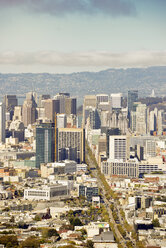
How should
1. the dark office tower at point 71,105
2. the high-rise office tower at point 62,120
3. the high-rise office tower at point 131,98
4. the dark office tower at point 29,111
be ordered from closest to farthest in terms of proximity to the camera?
the high-rise office tower at point 62,120
the dark office tower at point 29,111
the dark office tower at point 71,105
the high-rise office tower at point 131,98

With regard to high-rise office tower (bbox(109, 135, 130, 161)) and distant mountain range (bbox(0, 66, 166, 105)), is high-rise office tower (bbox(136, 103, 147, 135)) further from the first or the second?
high-rise office tower (bbox(109, 135, 130, 161))

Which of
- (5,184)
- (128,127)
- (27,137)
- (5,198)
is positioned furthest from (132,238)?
(128,127)

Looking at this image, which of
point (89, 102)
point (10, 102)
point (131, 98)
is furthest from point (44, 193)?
point (131, 98)

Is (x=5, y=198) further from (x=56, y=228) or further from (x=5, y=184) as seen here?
(x=56, y=228)

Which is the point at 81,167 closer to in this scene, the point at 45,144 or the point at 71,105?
the point at 45,144

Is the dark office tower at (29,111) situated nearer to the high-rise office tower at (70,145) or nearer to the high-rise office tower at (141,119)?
the high-rise office tower at (141,119)

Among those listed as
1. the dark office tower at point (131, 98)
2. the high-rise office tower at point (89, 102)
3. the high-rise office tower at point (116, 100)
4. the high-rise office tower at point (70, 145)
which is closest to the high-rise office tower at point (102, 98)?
the high-rise office tower at point (89, 102)
